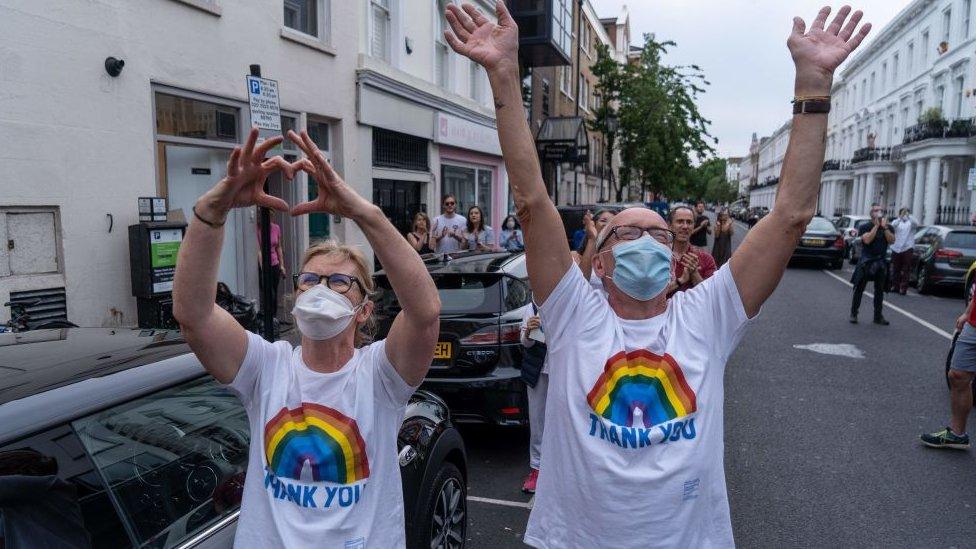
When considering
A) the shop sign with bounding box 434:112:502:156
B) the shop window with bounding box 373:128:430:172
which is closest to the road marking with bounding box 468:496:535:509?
the shop window with bounding box 373:128:430:172

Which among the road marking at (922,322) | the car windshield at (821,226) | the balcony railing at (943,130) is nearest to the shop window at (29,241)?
the road marking at (922,322)

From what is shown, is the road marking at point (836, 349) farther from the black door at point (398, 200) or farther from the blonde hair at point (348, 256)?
the blonde hair at point (348, 256)

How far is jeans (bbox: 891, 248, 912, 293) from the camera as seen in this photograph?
1534 centimetres

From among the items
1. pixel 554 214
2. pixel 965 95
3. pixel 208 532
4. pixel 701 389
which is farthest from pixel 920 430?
pixel 965 95

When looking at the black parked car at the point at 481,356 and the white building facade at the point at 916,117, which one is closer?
the black parked car at the point at 481,356

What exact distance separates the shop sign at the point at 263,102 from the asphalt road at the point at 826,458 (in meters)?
3.19

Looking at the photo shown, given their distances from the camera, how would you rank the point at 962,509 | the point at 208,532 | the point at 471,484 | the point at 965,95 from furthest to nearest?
the point at 965,95, the point at 471,484, the point at 962,509, the point at 208,532

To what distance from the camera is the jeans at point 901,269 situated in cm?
1534

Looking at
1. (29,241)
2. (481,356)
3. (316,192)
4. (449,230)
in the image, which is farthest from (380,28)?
(481,356)

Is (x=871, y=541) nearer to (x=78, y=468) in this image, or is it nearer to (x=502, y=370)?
(x=502, y=370)

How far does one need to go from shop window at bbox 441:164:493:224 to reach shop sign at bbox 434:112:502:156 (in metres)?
0.69

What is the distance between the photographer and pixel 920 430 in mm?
6020

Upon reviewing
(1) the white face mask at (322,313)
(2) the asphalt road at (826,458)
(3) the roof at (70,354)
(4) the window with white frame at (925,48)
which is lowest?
(2) the asphalt road at (826,458)

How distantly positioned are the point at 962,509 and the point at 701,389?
146 inches
